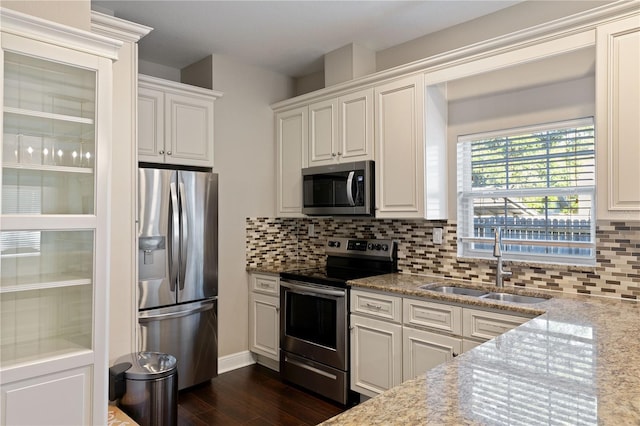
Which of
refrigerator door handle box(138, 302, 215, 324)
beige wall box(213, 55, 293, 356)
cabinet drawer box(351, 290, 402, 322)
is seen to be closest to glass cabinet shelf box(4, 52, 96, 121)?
refrigerator door handle box(138, 302, 215, 324)

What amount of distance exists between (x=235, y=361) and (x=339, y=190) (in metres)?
1.80

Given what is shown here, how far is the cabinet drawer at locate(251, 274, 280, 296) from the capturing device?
3.69 metres

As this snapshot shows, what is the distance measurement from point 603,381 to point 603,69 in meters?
1.75

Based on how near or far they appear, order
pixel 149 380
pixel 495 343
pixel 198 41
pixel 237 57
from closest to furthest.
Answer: pixel 495 343 < pixel 149 380 < pixel 198 41 < pixel 237 57

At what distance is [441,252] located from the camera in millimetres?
3277

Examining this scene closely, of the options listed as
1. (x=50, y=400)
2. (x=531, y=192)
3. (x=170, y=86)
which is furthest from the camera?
(x=170, y=86)

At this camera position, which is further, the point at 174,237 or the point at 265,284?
the point at 265,284

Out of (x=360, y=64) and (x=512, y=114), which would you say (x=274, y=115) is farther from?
(x=512, y=114)

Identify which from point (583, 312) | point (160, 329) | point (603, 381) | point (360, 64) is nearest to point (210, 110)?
point (360, 64)

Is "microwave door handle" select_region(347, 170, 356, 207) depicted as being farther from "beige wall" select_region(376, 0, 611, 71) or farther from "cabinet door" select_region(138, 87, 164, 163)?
"cabinet door" select_region(138, 87, 164, 163)

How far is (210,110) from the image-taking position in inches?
146

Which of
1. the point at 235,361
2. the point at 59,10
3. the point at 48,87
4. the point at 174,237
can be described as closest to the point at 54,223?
the point at 48,87

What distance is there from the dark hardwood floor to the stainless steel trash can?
1.32ft

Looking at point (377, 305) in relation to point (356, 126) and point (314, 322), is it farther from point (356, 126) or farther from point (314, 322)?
point (356, 126)
